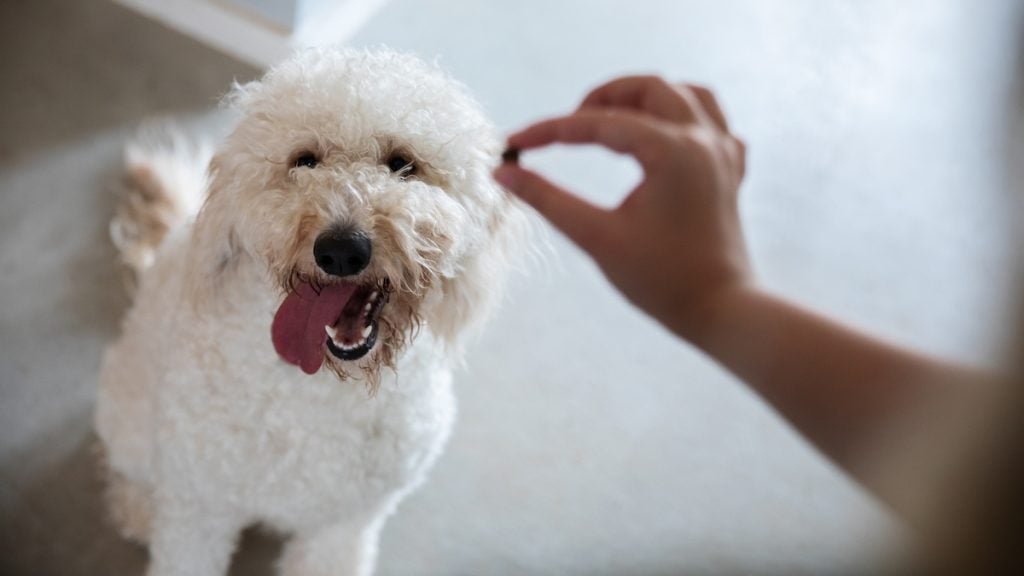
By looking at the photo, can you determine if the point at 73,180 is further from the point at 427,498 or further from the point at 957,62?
the point at 957,62

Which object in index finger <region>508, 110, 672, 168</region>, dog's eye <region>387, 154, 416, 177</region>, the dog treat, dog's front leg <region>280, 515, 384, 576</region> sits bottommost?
dog's front leg <region>280, 515, 384, 576</region>

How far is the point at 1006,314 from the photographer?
0.29 meters

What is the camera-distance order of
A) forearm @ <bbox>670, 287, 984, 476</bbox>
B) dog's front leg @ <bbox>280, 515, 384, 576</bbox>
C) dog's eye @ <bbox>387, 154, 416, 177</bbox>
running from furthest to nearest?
dog's front leg @ <bbox>280, 515, 384, 576</bbox> < dog's eye @ <bbox>387, 154, 416, 177</bbox> < forearm @ <bbox>670, 287, 984, 476</bbox>

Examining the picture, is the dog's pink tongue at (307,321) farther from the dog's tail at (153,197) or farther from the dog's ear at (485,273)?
the dog's tail at (153,197)

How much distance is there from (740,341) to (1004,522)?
1.18 ft

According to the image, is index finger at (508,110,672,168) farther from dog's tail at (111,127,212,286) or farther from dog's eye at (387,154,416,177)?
dog's tail at (111,127,212,286)

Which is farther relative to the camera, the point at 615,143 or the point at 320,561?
the point at 320,561

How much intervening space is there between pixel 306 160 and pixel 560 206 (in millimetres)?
395

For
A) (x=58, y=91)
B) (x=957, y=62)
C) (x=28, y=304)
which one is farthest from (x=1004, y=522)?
(x=957, y=62)

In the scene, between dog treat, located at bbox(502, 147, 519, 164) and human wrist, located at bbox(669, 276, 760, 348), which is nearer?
human wrist, located at bbox(669, 276, 760, 348)

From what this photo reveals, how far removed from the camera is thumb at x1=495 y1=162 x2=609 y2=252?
0.65 metres

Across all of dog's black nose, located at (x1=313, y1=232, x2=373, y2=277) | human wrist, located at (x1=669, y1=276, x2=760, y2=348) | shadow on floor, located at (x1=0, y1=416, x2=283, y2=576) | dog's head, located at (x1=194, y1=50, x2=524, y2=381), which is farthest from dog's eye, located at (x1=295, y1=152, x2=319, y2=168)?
shadow on floor, located at (x1=0, y1=416, x2=283, y2=576)

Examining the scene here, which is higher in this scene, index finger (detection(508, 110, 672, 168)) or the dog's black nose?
index finger (detection(508, 110, 672, 168))

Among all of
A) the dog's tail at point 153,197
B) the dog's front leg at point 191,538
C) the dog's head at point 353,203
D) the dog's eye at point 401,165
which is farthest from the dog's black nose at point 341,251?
the dog's tail at point 153,197
